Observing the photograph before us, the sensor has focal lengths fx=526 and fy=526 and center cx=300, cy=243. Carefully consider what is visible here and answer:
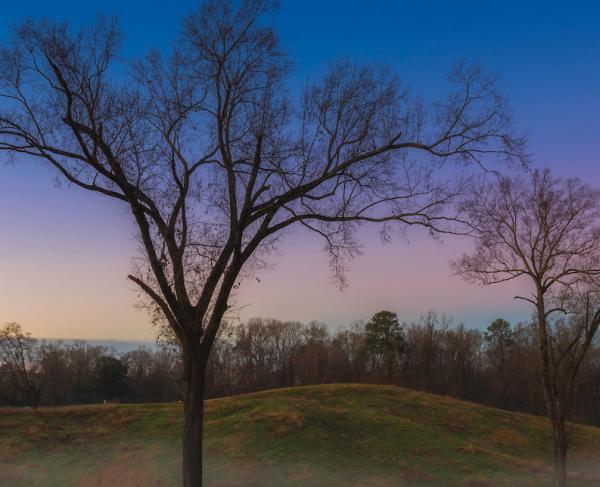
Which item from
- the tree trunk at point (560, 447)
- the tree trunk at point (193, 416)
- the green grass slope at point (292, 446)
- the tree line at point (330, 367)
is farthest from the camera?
the tree line at point (330, 367)

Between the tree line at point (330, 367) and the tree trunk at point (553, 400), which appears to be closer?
the tree trunk at point (553, 400)

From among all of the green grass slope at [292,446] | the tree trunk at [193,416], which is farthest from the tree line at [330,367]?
the tree trunk at [193,416]

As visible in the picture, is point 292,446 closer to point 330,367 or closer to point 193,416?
point 193,416

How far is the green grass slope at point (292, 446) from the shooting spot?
47.1 ft

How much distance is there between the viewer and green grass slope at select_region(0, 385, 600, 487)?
1437 centimetres

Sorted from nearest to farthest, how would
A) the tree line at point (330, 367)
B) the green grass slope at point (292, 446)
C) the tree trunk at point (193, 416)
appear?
the tree trunk at point (193, 416) < the green grass slope at point (292, 446) < the tree line at point (330, 367)

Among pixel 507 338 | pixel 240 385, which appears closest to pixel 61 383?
pixel 240 385

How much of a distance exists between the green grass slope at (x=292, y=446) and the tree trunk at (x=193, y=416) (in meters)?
5.49

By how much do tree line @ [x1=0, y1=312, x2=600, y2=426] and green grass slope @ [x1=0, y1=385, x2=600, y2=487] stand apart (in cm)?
2302

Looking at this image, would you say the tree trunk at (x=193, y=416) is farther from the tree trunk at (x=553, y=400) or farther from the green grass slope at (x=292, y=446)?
the tree trunk at (x=553, y=400)

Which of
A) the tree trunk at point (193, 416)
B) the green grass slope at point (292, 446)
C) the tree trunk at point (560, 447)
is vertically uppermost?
the tree trunk at point (193, 416)

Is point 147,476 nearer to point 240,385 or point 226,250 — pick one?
point 226,250

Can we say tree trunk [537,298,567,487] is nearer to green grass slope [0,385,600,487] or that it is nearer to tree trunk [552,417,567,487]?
tree trunk [552,417,567,487]

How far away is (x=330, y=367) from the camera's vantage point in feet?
185
